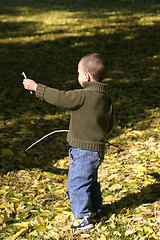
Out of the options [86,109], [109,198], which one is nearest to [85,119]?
[86,109]

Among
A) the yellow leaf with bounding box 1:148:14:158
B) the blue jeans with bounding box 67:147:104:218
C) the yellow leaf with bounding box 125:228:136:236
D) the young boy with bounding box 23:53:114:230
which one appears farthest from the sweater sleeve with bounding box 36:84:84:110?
the yellow leaf with bounding box 1:148:14:158

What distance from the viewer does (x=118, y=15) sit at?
13.3 metres

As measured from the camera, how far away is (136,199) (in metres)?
3.72

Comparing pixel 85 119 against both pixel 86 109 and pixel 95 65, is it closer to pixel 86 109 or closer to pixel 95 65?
pixel 86 109

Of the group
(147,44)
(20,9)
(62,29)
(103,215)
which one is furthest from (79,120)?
(20,9)

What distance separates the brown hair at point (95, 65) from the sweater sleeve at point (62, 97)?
0.64 feet

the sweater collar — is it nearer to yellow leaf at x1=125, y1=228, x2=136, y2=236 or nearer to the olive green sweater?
the olive green sweater

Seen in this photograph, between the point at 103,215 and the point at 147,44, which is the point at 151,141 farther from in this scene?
the point at 147,44

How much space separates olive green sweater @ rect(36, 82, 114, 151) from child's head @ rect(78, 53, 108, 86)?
0.19 feet

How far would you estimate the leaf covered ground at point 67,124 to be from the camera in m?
3.43

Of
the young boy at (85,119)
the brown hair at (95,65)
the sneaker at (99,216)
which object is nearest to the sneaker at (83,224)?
the young boy at (85,119)

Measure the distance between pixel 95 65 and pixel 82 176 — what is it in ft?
3.18

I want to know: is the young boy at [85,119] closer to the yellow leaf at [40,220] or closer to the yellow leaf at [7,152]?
the yellow leaf at [40,220]

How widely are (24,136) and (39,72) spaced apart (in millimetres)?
3575
